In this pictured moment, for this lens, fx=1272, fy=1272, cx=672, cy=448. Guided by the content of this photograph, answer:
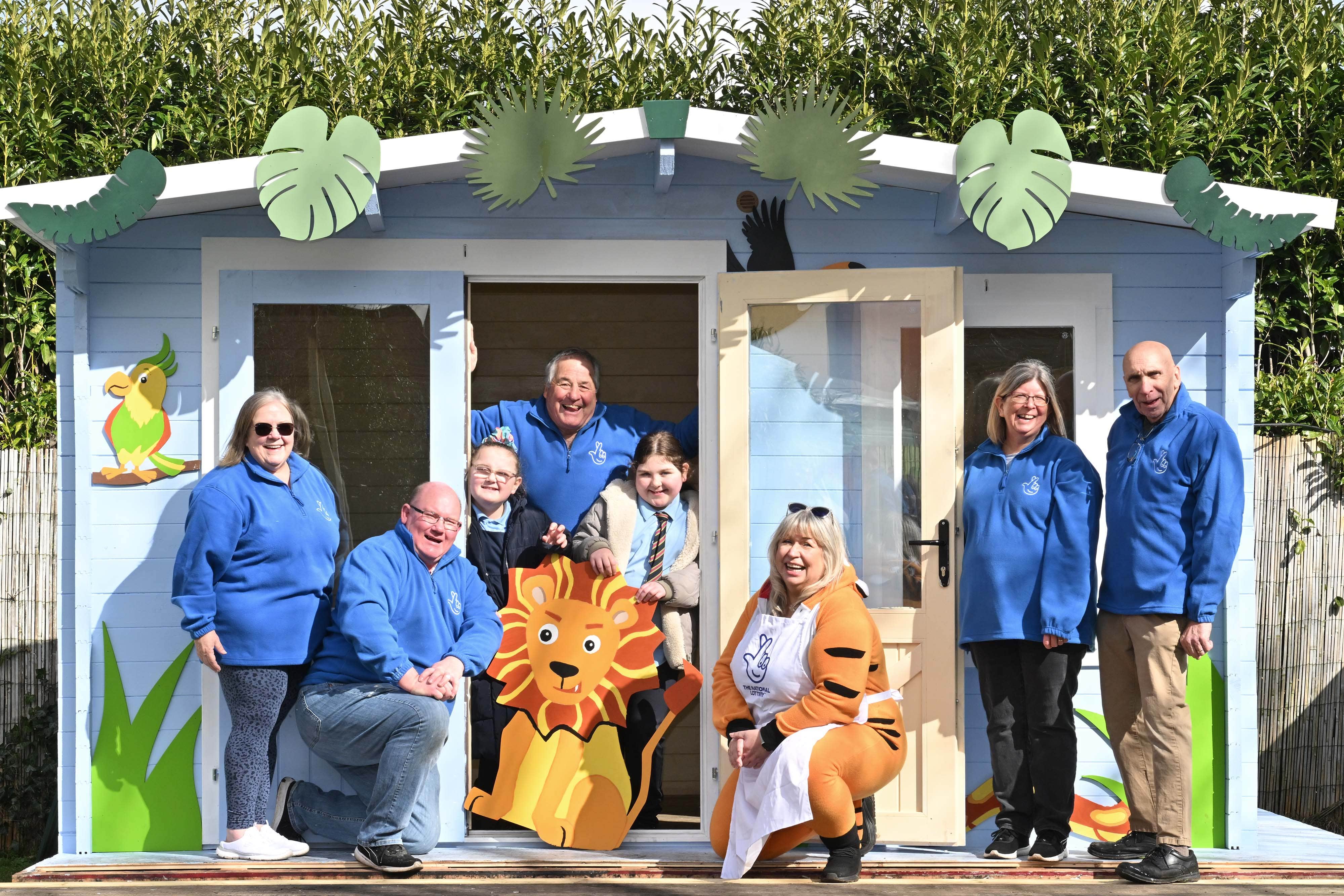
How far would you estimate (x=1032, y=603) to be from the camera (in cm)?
439

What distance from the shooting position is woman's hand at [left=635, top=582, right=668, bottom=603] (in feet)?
15.8

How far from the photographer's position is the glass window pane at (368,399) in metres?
4.76

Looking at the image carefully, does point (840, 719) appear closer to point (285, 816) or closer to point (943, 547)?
point (943, 547)

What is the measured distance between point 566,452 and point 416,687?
1.18 meters

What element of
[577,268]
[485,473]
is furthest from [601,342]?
[485,473]

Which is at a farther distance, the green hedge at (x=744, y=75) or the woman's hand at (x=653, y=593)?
the green hedge at (x=744, y=75)

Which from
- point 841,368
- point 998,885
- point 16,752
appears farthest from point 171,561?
point 998,885

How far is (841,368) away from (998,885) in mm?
1889

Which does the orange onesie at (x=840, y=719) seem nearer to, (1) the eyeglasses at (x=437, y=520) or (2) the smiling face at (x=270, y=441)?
(1) the eyeglasses at (x=437, y=520)

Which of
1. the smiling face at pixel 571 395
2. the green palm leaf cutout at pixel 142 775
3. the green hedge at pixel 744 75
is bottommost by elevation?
the green palm leaf cutout at pixel 142 775

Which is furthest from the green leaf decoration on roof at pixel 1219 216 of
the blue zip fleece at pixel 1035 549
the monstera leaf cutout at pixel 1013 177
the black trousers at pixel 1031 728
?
the black trousers at pixel 1031 728

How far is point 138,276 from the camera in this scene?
15.4 feet

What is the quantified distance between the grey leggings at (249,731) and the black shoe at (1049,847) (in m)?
2.66

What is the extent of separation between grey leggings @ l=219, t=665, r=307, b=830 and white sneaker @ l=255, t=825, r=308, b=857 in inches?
2.0
